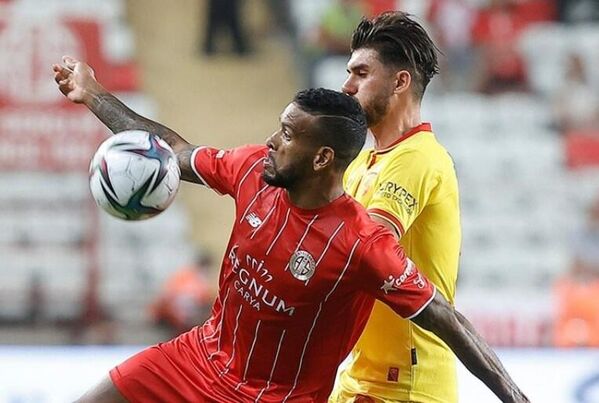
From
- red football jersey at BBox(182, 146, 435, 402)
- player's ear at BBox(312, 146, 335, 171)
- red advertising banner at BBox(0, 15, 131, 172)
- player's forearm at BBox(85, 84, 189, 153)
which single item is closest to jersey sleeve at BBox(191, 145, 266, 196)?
red football jersey at BBox(182, 146, 435, 402)

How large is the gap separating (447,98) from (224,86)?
2.05 meters

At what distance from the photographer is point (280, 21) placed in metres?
12.3

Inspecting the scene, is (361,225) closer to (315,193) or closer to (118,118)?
(315,193)

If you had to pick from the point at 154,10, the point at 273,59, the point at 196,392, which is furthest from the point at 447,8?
the point at 196,392

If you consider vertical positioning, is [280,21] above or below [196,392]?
above

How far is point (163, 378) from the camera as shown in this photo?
4.38m

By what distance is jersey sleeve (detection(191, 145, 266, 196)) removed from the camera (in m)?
4.34

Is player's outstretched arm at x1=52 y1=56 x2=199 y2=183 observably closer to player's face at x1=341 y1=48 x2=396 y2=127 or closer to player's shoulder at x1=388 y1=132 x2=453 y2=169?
player's face at x1=341 y1=48 x2=396 y2=127

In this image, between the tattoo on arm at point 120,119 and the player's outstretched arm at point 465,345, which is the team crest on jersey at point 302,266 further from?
the tattoo on arm at point 120,119

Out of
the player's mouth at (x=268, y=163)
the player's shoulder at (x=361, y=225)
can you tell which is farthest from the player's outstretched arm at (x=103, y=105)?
the player's shoulder at (x=361, y=225)

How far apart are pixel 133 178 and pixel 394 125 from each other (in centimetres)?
96

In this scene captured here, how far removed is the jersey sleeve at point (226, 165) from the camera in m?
4.34

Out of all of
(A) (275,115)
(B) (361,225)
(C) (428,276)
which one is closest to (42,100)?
(A) (275,115)

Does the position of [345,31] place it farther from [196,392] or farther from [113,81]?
[196,392]
